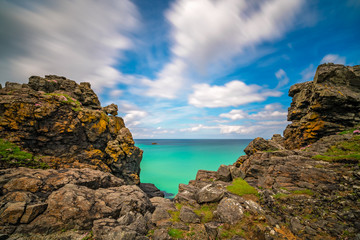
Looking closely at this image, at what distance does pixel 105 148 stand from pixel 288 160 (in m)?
33.6

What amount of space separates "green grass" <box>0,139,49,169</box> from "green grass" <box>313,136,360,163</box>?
38.1 m

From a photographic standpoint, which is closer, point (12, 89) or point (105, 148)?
point (12, 89)

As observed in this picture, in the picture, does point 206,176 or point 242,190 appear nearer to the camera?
point 242,190

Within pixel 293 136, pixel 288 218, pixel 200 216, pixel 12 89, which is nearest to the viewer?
pixel 288 218

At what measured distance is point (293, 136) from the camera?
95.7 feet

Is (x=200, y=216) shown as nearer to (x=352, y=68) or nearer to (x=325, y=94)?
(x=325, y=94)

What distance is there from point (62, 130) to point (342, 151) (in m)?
43.2

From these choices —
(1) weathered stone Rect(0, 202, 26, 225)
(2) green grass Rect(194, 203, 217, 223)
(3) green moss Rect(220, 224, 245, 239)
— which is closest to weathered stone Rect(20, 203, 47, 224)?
(1) weathered stone Rect(0, 202, 26, 225)

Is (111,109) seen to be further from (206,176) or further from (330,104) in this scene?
(330,104)

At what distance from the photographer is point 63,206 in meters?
10.3

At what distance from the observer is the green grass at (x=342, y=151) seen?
558 inches

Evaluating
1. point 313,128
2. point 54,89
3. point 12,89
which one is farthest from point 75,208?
point 313,128

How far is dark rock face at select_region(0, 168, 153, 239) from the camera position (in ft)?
29.2

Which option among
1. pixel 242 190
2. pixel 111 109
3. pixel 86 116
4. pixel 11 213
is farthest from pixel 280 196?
pixel 111 109
